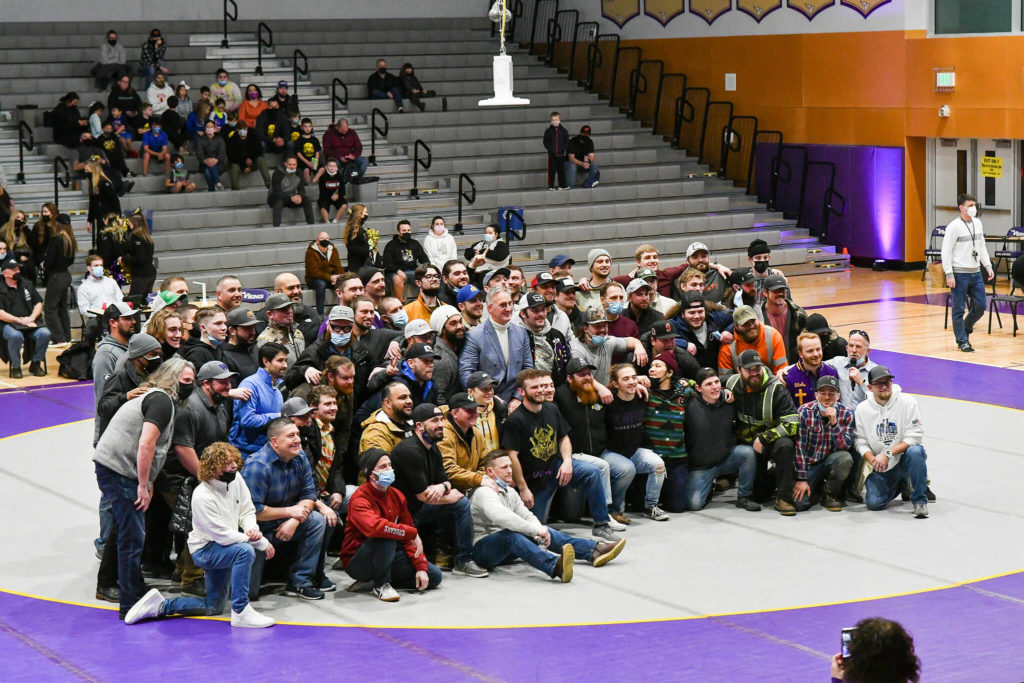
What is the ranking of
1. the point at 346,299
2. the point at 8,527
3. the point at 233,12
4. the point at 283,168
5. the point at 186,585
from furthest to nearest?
the point at 233,12, the point at 283,168, the point at 346,299, the point at 8,527, the point at 186,585

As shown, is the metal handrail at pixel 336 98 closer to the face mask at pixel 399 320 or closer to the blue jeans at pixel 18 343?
the blue jeans at pixel 18 343

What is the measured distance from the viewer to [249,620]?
29.3ft

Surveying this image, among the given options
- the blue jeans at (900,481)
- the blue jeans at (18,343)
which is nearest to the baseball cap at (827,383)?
the blue jeans at (900,481)

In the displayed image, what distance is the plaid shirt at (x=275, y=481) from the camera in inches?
365

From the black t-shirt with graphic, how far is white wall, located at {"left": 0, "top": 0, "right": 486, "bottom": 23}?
21.3 meters

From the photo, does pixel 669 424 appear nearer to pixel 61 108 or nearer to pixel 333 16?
pixel 61 108

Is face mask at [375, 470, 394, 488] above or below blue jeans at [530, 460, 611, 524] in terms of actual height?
above

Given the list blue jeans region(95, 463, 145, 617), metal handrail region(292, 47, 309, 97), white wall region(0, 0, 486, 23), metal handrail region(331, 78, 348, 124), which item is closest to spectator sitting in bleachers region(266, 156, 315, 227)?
metal handrail region(331, 78, 348, 124)

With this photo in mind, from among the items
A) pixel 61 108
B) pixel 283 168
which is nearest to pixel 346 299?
pixel 283 168

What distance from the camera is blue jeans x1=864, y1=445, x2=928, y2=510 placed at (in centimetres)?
1117

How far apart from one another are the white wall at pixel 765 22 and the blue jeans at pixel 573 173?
15.4 ft

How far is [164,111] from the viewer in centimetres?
2461

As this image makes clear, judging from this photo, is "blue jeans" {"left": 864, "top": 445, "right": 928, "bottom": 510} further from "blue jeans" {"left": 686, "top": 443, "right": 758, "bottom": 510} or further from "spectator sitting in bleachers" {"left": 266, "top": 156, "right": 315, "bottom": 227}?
"spectator sitting in bleachers" {"left": 266, "top": 156, "right": 315, "bottom": 227}

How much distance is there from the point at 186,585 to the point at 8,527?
248 centimetres
